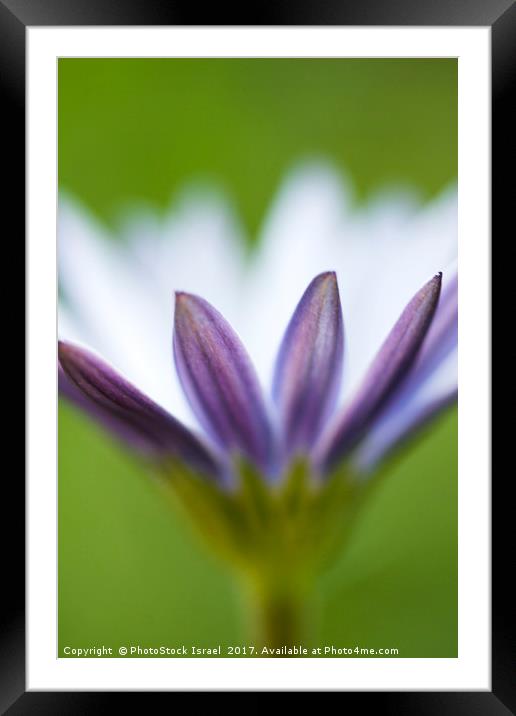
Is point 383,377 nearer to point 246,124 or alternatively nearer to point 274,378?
point 274,378

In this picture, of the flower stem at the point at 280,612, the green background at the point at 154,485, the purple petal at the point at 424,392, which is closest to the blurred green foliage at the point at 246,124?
the green background at the point at 154,485

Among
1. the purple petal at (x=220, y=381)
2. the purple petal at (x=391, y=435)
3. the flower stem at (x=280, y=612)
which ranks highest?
the purple petal at (x=220, y=381)

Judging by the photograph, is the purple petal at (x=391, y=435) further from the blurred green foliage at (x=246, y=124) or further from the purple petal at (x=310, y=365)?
the blurred green foliage at (x=246, y=124)

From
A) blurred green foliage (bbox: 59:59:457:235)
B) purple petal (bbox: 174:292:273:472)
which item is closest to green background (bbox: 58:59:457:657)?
blurred green foliage (bbox: 59:59:457:235)

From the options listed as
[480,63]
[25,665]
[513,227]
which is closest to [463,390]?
[513,227]

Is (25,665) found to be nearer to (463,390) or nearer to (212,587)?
(212,587)

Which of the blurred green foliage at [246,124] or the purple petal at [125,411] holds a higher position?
the blurred green foliage at [246,124]
